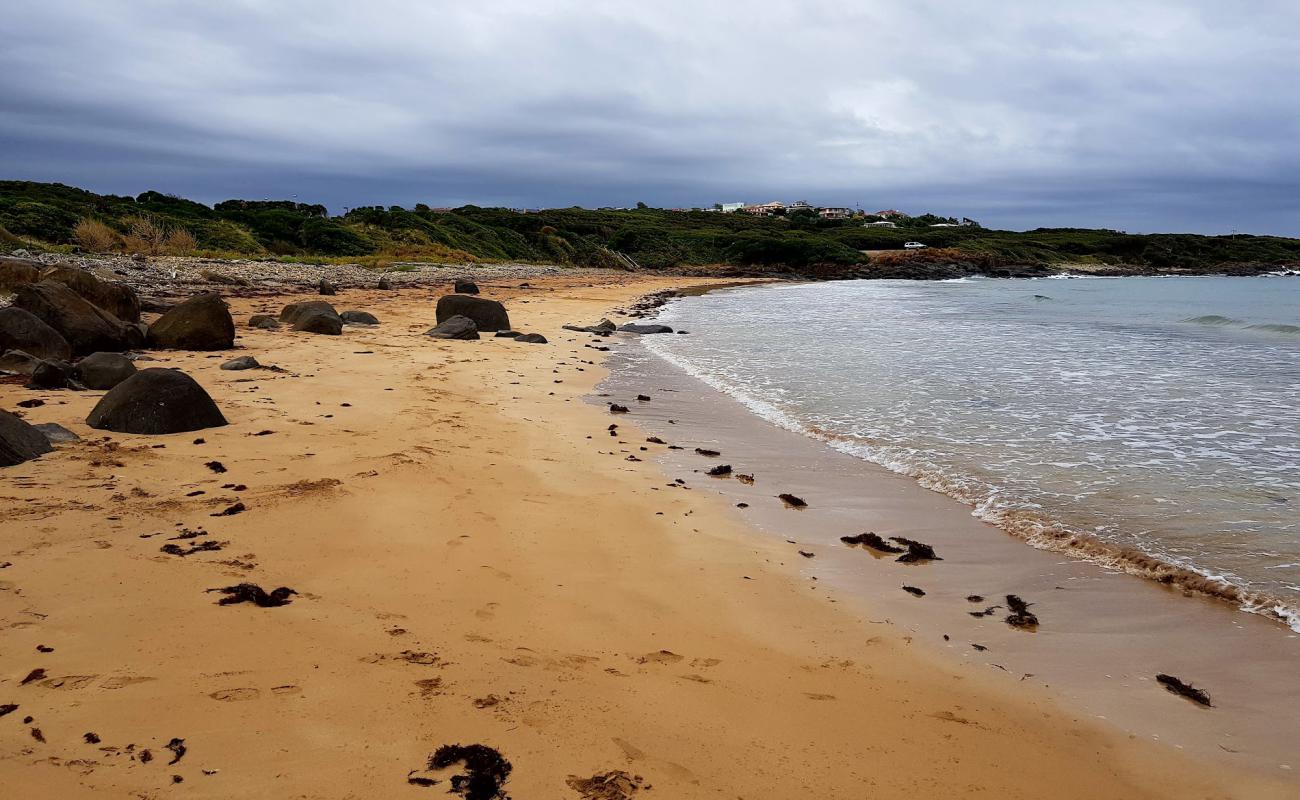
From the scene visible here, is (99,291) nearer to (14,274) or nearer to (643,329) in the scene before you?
(14,274)

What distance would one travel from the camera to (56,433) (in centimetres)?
509

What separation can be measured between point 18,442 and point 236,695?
3297 millimetres

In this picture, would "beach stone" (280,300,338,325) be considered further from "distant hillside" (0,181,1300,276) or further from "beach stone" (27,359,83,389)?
"distant hillside" (0,181,1300,276)

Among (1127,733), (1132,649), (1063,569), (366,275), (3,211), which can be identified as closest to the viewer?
(1127,733)

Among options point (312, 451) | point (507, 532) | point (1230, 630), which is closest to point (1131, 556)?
point (1230, 630)

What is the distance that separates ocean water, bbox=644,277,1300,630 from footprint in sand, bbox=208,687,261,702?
4.31 metres

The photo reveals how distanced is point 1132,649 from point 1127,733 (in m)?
0.78

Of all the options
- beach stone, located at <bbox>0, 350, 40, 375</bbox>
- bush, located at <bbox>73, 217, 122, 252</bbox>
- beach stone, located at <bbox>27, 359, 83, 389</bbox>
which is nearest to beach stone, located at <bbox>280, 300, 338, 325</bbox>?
beach stone, located at <bbox>0, 350, 40, 375</bbox>

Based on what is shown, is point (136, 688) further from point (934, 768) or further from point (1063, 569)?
point (1063, 569)

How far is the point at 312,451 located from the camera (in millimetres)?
5410

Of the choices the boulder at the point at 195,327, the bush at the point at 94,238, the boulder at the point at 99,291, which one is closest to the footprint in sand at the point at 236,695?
the boulder at the point at 195,327

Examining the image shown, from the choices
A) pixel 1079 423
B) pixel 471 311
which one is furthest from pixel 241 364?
pixel 1079 423

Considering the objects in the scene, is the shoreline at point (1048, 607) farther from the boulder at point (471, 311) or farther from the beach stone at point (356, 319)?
the beach stone at point (356, 319)

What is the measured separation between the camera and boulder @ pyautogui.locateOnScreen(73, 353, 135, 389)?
22.0 ft
